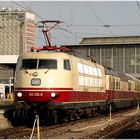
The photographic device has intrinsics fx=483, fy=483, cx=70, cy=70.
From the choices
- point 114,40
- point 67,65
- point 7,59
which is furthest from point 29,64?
point 114,40

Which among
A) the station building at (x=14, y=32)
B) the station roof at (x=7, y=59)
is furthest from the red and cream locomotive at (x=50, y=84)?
the station roof at (x=7, y=59)

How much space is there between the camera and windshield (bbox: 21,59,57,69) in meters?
22.0

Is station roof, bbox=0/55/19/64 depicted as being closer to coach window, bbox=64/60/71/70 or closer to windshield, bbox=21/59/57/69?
coach window, bbox=64/60/71/70

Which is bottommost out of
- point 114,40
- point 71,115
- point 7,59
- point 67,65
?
point 71,115

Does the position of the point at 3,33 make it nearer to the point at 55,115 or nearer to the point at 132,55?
the point at 55,115

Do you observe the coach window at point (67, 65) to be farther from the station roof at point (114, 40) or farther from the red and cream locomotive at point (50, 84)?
the station roof at point (114, 40)

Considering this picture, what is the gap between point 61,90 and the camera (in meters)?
21.9

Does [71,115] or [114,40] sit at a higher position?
[114,40]

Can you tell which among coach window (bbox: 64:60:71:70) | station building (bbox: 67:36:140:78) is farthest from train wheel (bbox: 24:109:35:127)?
station building (bbox: 67:36:140:78)

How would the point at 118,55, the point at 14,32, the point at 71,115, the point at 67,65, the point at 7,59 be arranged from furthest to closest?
the point at 118,55
the point at 7,59
the point at 14,32
the point at 71,115
the point at 67,65

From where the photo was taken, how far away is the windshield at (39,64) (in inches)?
867

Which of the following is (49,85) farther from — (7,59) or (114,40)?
(114,40)

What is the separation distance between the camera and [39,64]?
22.1 metres

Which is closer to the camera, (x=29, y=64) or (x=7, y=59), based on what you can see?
(x=29, y=64)
